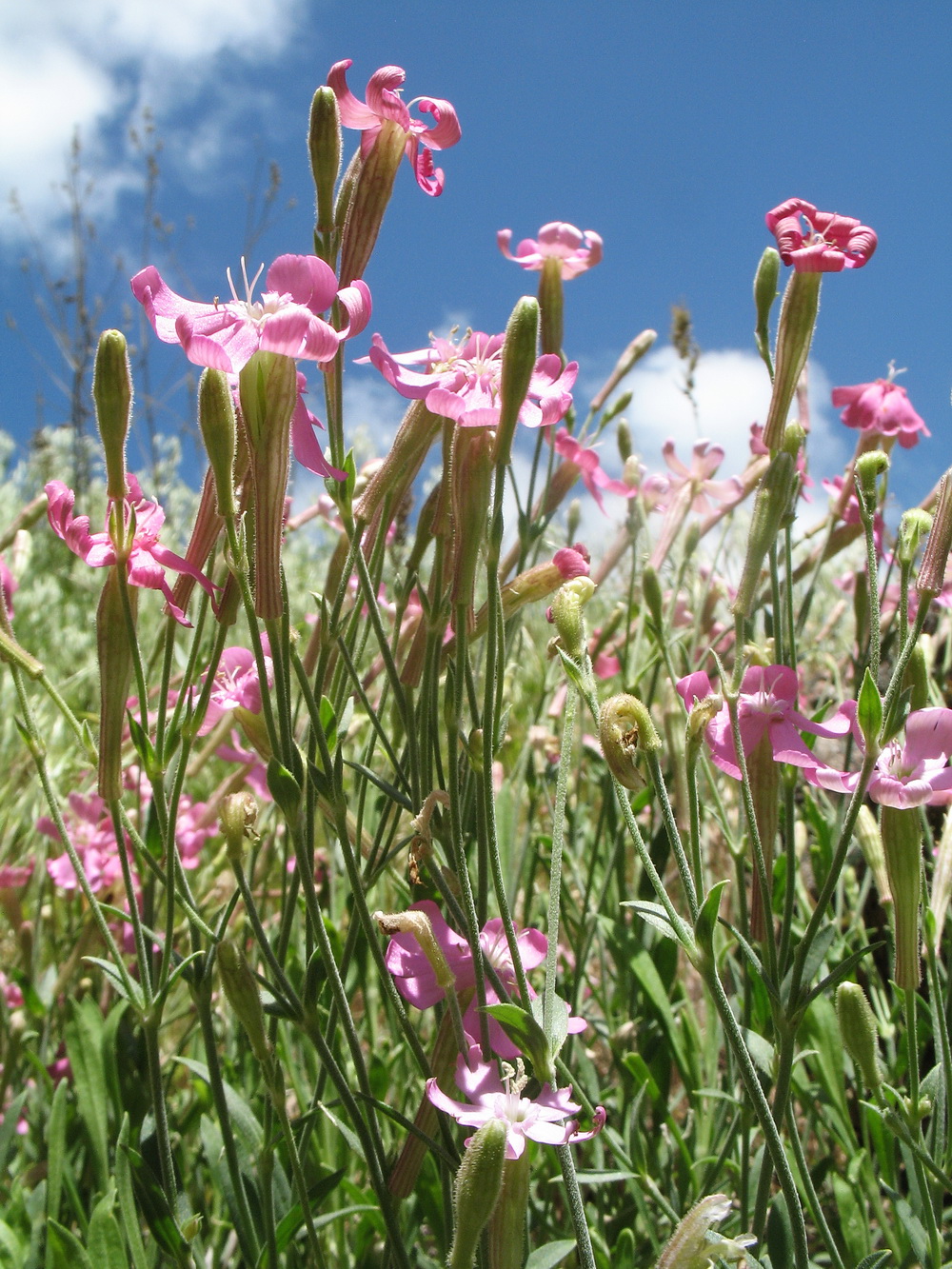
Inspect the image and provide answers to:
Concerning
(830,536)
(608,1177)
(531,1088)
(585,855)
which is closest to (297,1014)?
(531,1088)

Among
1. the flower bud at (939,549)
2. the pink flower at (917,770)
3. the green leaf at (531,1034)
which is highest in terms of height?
the flower bud at (939,549)

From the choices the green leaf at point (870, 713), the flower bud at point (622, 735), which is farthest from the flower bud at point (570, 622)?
the green leaf at point (870, 713)

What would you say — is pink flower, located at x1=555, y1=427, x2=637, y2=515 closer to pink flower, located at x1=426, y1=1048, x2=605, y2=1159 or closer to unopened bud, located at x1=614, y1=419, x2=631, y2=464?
unopened bud, located at x1=614, y1=419, x2=631, y2=464

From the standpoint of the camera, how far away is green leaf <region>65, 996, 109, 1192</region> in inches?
42.4

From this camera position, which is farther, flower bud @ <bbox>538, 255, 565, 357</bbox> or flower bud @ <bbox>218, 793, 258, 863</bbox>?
flower bud @ <bbox>538, 255, 565, 357</bbox>

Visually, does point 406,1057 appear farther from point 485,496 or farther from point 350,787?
point 485,496

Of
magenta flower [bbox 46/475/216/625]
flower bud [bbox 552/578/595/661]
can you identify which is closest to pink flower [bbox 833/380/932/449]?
flower bud [bbox 552/578/595/661]

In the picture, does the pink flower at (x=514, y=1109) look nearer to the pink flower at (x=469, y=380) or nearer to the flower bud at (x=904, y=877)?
the flower bud at (x=904, y=877)

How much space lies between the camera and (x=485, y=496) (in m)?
0.68

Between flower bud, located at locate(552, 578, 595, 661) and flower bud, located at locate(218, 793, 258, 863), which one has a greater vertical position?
flower bud, located at locate(552, 578, 595, 661)

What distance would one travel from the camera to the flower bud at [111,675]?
0.75 m

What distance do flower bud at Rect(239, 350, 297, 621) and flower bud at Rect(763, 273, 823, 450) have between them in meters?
0.47

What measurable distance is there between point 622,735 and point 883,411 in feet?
2.89

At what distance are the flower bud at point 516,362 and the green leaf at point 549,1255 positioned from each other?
568 mm
